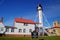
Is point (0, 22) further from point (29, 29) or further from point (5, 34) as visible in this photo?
point (29, 29)

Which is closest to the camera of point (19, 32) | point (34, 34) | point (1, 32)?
point (34, 34)

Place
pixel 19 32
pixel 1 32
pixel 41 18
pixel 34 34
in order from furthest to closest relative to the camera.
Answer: pixel 41 18
pixel 19 32
pixel 1 32
pixel 34 34

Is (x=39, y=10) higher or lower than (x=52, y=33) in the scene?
higher

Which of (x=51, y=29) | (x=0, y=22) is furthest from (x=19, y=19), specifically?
(x=51, y=29)

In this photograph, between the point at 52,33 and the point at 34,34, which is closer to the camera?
the point at 34,34

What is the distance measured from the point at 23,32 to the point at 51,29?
13541 millimetres

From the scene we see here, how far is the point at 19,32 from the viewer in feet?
173

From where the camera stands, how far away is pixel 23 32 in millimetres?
53625

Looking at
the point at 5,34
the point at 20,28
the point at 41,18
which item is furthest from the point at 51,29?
the point at 5,34

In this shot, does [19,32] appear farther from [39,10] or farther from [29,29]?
[39,10]

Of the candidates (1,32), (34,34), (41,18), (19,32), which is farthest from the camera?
(41,18)

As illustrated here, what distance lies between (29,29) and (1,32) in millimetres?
12264

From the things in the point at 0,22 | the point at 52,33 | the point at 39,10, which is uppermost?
the point at 39,10

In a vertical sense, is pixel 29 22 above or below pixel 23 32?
above
